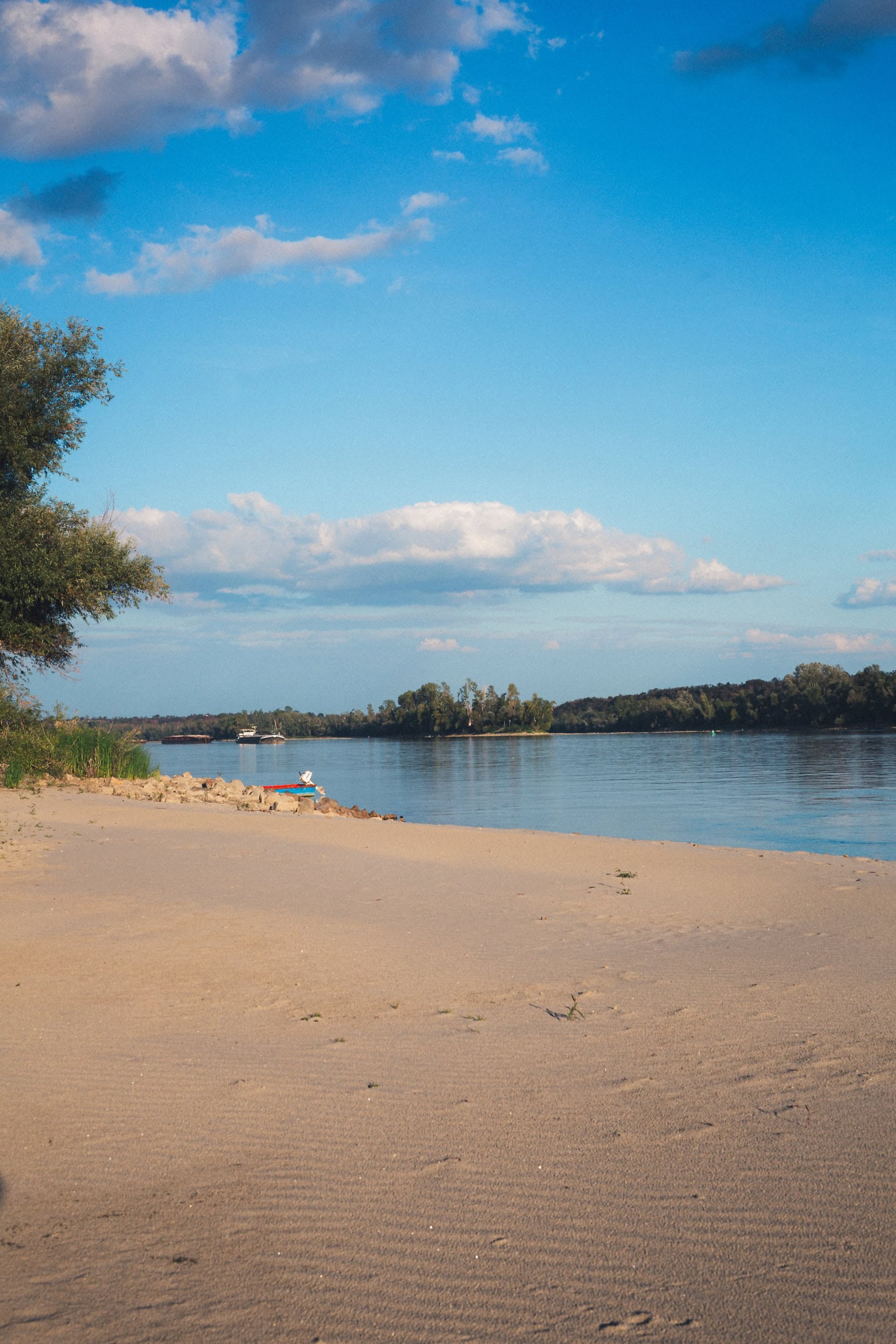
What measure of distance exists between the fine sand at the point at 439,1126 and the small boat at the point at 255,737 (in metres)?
164

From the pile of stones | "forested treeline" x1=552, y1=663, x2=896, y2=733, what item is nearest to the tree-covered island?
"forested treeline" x1=552, y1=663, x2=896, y2=733

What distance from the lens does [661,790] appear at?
41.0m

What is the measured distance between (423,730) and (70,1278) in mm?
159737

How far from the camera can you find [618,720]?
157250mm

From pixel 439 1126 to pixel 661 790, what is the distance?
37.5 meters

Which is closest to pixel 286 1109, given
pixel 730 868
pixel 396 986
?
pixel 396 986

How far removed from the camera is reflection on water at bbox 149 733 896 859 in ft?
84.2

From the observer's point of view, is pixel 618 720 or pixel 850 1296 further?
pixel 618 720

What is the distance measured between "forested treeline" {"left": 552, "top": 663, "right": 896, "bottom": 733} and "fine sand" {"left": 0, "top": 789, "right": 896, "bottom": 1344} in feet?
350

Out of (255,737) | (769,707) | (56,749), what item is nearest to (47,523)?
(56,749)

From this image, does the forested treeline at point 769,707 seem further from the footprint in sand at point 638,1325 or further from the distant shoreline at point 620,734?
the footprint in sand at point 638,1325

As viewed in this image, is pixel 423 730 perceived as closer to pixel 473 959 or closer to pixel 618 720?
pixel 618 720

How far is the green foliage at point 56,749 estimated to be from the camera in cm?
2192

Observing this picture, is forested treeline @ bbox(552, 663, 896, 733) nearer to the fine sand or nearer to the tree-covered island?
the tree-covered island
